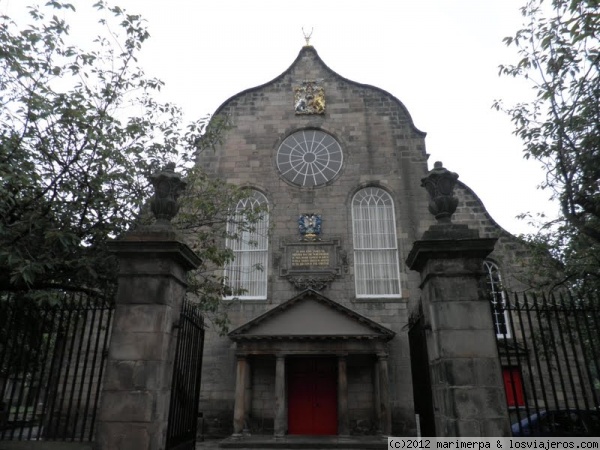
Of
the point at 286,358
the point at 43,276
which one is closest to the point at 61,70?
the point at 43,276

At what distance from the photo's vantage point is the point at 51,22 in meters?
7.34

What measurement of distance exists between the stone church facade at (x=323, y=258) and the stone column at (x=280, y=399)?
0.13ft

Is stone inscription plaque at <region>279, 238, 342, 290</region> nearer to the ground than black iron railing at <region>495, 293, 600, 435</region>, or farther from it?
farther from it

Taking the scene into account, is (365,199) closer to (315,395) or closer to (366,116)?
(366,116)

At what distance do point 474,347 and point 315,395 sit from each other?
35.2ft

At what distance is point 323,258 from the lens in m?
16.9

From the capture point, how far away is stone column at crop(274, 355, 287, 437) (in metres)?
13.6

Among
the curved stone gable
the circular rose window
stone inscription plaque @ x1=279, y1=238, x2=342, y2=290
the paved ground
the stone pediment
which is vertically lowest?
→ the paved ground

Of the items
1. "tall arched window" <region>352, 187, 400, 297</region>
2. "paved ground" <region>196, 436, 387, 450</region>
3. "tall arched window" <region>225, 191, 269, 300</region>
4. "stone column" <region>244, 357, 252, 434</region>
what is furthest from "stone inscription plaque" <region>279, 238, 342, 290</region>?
"paved ground" <region>196, 436, 387, 450</region>

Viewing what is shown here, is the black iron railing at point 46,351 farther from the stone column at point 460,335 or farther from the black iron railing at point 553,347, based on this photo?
the black iron railing at point 553,347

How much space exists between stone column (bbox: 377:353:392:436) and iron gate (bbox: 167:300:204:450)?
8175 mm

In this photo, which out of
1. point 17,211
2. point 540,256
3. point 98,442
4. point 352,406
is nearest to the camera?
point 98,442

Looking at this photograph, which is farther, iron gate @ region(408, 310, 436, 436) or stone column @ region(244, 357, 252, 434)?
stone column @ region(244, 357, 252, 434)

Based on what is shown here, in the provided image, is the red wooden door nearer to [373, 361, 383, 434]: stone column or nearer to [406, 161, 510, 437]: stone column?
[373, 361, 383, 434]: stone column
